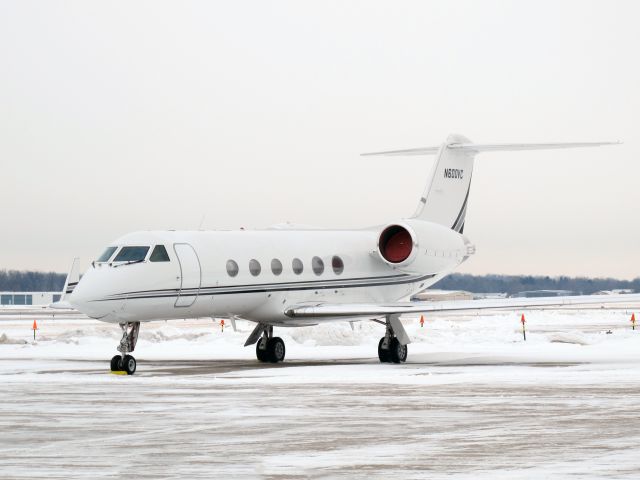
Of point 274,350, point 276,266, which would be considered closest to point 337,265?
point 276,266

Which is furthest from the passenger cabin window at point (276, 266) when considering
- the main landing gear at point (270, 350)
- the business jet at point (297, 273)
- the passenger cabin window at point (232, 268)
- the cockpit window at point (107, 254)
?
the cockpit window at point (107, 254)

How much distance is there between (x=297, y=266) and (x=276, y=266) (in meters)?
0.75

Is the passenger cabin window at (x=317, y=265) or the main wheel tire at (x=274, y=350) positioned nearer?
the main wheel tire at (x=274, y=350)

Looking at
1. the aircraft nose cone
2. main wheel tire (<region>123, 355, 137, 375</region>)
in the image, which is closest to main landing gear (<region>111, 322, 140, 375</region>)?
main wheel tire (<region>123, 355, 137, 375</region>)

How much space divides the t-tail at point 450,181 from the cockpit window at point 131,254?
9503 millimetres

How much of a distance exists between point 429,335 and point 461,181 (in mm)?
6345

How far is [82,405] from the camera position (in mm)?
15312

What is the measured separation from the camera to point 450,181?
31.8 meters

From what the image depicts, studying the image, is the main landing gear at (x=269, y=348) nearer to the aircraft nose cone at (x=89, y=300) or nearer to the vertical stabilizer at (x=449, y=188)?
the aircraft nose cone at (x=89, y=300)

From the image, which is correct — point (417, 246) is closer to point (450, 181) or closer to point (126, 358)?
point (450, 181)

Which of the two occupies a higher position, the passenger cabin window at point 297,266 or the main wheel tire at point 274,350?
the passenger cabin window at point 297,266

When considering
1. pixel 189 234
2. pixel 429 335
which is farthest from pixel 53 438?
pixel 429 335

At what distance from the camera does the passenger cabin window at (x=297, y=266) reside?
2684 centimetres

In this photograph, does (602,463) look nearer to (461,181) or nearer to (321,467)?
(321,467)
